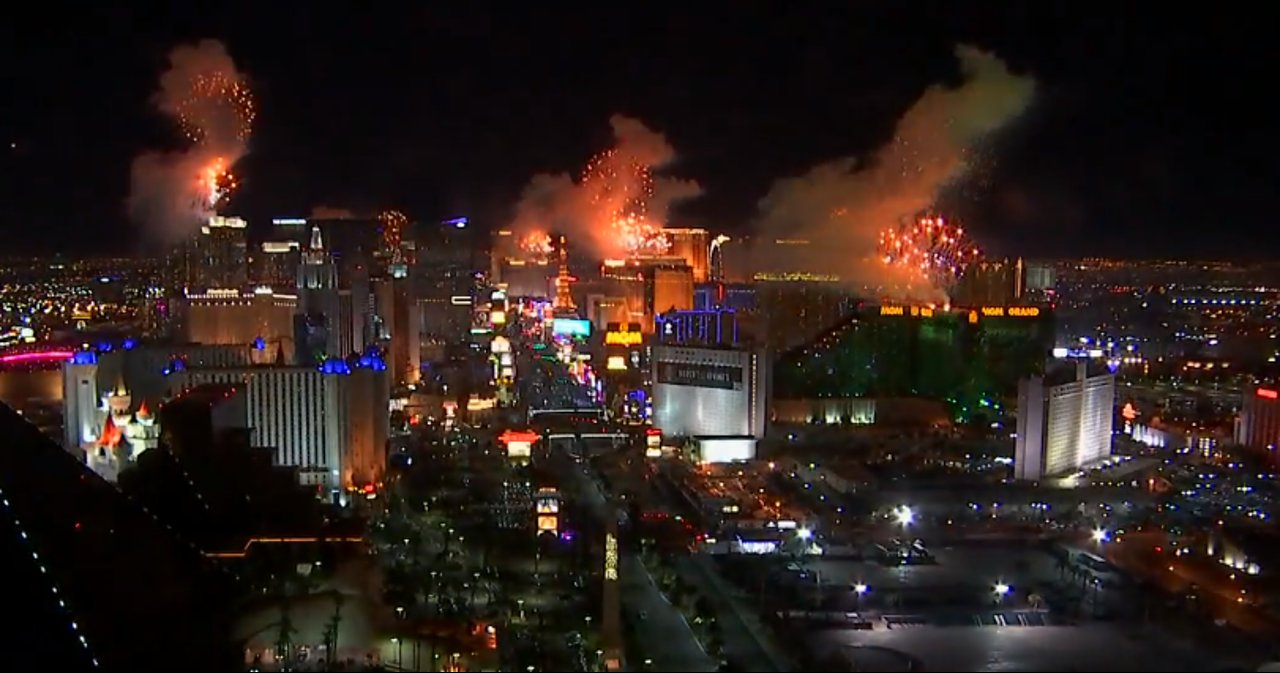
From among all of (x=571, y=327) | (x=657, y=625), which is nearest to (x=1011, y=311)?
(x=571, y=327)

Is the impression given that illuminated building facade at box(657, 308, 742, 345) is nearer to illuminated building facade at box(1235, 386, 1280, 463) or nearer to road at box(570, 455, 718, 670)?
illuminated building facade at box(1235, 386, 1280, 463)

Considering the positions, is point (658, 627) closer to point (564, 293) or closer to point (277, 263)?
point (277, 263)

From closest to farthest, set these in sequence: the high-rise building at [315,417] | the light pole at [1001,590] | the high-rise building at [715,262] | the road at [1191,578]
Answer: the road at [1191,578] < the light pole at [1001,590] < the high-rise building at [315,417] < the high-rise building at [715,262]

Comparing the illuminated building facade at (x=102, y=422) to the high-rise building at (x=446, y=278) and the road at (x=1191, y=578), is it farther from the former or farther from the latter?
the high-rise building at (x=446, y=278)

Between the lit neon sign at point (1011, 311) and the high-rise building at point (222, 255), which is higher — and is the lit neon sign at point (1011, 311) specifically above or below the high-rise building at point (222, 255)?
below

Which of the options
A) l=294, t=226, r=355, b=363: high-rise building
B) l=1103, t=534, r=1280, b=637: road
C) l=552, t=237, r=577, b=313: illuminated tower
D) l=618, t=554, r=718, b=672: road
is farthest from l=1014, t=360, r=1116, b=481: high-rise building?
l=552, t=237, r=577, b=313: illuminated tower

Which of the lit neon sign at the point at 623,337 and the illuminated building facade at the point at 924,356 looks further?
the lit neon sign at the point at 623,337

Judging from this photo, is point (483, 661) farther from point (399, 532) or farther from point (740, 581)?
point (399, 532)

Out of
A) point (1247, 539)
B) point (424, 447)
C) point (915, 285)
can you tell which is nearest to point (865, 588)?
point (1247, 539)

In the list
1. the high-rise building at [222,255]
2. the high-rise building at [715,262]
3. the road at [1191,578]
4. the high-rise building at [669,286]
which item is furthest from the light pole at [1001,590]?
the high-rise building at [669,286]
